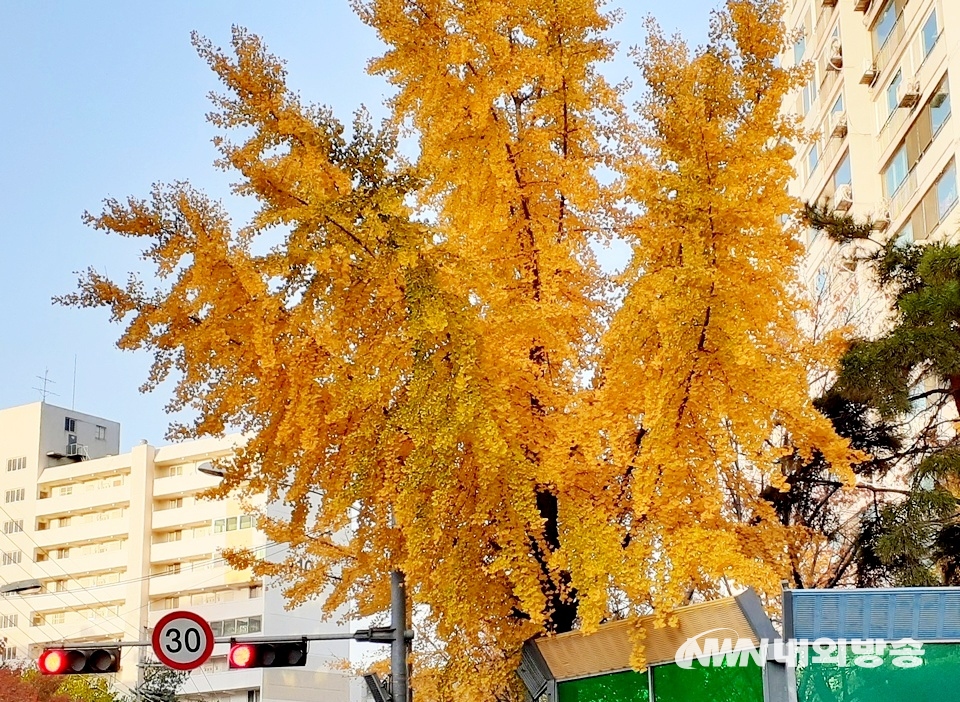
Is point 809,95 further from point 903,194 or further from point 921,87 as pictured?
point 921,87

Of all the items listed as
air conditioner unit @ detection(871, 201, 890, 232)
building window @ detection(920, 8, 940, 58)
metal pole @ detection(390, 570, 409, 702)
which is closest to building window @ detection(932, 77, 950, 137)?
building window @ detection(920, 8, 940, 58)

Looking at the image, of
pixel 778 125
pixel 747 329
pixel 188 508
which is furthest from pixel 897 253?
pixel 188 508

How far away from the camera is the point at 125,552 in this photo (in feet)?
219

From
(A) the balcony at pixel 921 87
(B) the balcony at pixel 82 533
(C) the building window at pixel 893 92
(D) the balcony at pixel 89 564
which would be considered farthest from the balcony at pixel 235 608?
(C) the building window at pixel 893 92

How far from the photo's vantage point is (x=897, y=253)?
14188 millimetres

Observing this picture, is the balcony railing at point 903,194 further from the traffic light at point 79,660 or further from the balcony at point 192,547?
the balcony at point 192,547

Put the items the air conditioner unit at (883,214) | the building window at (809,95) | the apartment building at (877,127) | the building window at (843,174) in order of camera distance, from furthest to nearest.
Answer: the building window at (809,95) < the building window at (843,174) < the air conditioner unit at (883,214) < the apartment building at (877,127)

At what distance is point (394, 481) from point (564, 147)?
415 cm

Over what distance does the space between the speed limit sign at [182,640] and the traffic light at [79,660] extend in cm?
115

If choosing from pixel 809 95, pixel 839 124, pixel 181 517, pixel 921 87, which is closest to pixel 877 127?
pixel 839 124

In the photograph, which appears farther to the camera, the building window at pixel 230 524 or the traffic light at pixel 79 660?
the building window at pixel 230 524

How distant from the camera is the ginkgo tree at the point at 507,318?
1045 centimetres

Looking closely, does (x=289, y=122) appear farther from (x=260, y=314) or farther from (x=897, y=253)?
(x=897, y=253)

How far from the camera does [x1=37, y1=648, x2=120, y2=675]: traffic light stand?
13.9 metres
